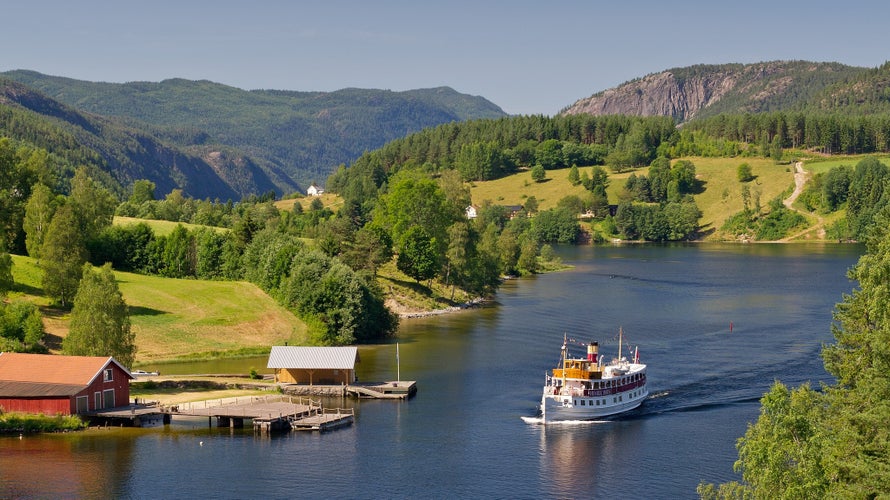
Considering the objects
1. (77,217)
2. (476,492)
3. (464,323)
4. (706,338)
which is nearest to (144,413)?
(476,492)

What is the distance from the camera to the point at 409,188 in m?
166

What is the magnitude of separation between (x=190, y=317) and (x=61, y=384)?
39113 millimetres

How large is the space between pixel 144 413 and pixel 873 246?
5850 cm

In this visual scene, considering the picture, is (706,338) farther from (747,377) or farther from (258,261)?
(258,261)

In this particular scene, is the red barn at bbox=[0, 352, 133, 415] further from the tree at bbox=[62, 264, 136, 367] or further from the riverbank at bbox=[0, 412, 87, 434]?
the tree at bbox=[62, 264, 136, 367]

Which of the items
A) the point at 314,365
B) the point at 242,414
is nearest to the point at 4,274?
the point at 314,365

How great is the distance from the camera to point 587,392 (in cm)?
8588

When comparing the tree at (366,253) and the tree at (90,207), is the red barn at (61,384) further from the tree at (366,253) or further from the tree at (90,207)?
the tree at (366,253)

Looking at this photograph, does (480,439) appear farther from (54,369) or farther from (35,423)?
(54,369)

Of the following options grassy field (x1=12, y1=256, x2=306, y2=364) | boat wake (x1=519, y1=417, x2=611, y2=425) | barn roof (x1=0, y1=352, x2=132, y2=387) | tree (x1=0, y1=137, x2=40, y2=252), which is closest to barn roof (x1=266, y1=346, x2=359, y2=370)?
barn roof (x1=0, y1=352, x2=132, y2=387)

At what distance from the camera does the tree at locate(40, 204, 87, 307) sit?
372ft

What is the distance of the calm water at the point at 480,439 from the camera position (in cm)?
6600

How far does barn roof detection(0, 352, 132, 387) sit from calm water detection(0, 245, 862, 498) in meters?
6.05

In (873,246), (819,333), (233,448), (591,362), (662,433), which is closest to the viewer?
(873,246)
